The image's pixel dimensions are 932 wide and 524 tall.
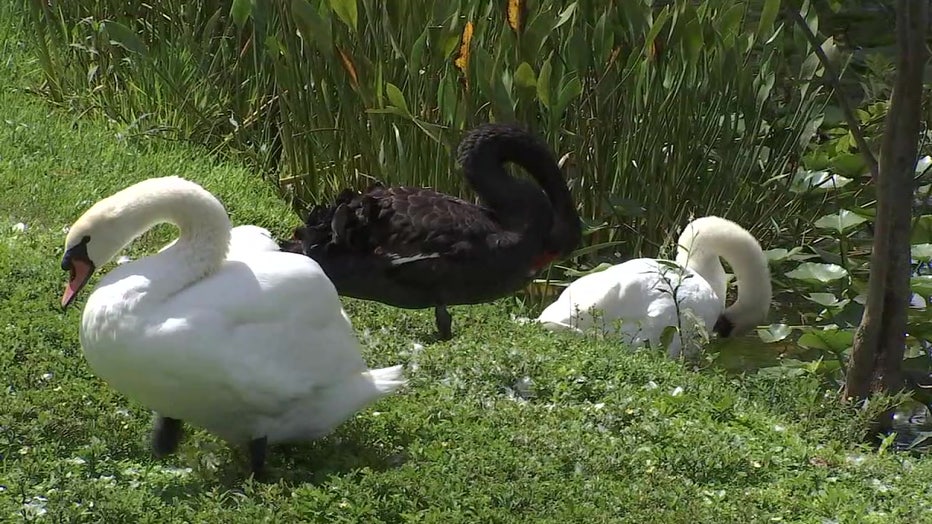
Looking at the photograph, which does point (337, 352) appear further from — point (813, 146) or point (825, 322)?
point (813, 146)

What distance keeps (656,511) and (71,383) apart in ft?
6.58

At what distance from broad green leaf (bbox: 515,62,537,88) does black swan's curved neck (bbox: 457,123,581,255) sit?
0.74ft

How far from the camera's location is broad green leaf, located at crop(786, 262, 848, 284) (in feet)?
20.0

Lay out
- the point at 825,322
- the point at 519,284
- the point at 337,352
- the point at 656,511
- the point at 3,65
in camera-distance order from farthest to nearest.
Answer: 1. the point at 3,65
2. the point at 825,322
3. the point at 519,284
4. the point at 337,352
5. the point at 656,511

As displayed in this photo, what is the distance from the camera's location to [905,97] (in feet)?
15.4

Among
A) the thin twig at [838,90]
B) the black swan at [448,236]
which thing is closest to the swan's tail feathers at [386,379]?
the black swan at [448,236]

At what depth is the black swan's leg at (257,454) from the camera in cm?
385

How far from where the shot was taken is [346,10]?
21.4 feet

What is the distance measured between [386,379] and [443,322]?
1631 millimetres

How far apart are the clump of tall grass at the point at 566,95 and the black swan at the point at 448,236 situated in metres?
0.36

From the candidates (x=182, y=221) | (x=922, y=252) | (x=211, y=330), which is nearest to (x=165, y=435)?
(x=211, y=330)

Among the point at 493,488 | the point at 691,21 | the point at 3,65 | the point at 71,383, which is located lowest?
the point at 3,65

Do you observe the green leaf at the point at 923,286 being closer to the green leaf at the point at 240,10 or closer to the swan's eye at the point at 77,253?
the swan's eye at the point at 77,253

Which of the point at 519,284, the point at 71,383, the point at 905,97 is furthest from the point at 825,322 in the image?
the point at 71,383
